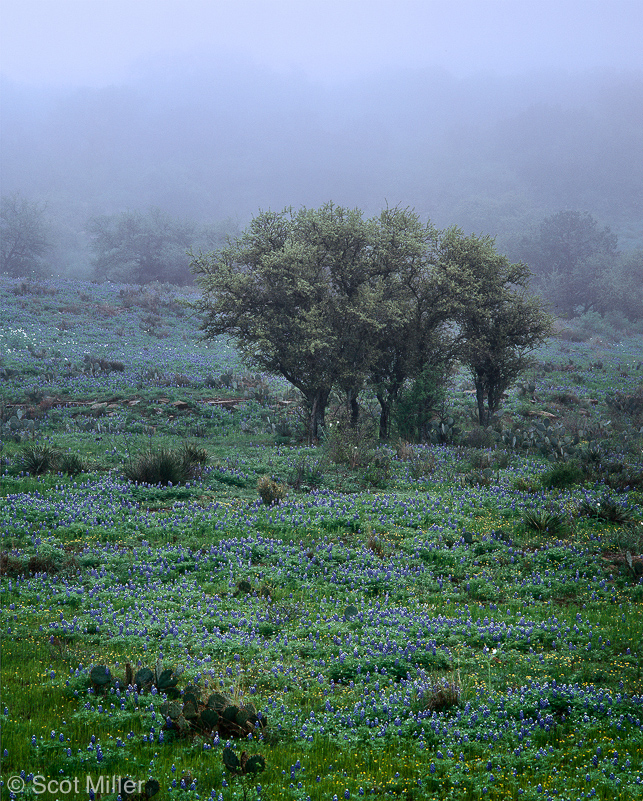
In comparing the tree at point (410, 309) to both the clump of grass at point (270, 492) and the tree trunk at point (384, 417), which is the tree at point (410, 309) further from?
the clump of grass at point (270, 492)

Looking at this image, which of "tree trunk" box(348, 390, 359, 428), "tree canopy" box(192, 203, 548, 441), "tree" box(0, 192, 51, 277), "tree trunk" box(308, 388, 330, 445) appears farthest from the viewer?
"tree" box(0, 192, 51, 277)

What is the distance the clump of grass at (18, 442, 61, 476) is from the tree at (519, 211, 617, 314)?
64.4 metres

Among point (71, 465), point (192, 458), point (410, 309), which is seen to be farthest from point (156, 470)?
point (410, 309)

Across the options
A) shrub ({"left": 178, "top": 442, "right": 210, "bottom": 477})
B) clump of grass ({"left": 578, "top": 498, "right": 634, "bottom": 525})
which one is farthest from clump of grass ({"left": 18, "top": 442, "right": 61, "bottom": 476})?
clump of grass ({"left": 578, "top": 498, "right": 634, "bottom": 525})

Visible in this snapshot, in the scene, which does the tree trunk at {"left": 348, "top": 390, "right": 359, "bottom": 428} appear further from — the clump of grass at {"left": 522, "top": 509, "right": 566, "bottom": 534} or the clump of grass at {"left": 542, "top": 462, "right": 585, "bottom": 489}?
the clump of grass at {"left": 522, "top": 509, "right": 566, "bottom": 534}

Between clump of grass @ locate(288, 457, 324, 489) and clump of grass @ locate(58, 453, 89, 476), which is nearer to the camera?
clump of grass @ locate(58, 453, 89, 476)

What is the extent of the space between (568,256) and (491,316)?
206 feet

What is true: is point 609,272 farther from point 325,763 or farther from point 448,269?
point 325,763

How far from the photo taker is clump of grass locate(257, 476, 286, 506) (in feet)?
42.5

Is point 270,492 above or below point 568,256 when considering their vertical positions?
below

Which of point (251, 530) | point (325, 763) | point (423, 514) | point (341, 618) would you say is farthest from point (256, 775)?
point (423, 514)

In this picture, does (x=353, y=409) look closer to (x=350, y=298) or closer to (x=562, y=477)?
(x=350, y=298)

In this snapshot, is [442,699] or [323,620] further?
[323,620]

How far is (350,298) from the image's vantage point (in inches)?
811
